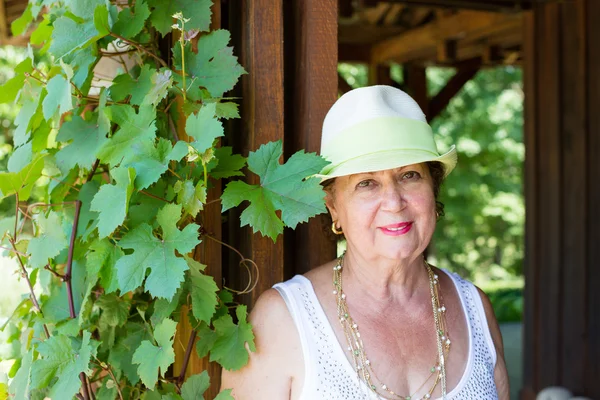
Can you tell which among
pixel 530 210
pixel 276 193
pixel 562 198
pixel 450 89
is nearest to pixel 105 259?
pixel 276 193

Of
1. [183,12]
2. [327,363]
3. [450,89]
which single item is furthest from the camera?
[450,89]

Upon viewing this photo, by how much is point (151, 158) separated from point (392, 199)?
58 cm

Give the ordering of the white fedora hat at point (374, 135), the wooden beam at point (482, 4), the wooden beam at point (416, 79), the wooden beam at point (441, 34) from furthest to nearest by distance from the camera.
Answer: the wooden beam at point (416, 79)
the wooden beam at point (441, 34)
the wooden beam at point (482, 4)
the white fedora hat at point (374, 135)

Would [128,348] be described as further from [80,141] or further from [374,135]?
[374,135]

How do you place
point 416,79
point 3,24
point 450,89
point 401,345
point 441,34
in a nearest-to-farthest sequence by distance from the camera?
point 401,345 < point 3,24 < point 441,34 < point 450,89 < point 416,79

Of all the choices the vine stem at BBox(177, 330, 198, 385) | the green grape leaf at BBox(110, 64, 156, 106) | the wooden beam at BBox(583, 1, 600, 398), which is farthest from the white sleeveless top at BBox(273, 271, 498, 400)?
the wooden beam at BBox(583, 1, 600, 398)

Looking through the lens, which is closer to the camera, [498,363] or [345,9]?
[498,363]

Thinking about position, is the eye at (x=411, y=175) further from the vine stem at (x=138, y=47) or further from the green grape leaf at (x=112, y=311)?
the green grape leaf at (x=112, y=311)

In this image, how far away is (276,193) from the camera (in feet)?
5.15

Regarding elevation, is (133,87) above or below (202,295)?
above

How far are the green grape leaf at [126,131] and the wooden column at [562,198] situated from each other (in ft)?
12.6

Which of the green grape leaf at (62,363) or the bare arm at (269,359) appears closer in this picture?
the green grape leaf at (62,363)

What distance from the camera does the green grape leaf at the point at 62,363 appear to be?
1.53 metres

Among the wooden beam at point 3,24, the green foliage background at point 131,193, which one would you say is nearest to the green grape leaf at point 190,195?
the green foliage background at point 131,193
